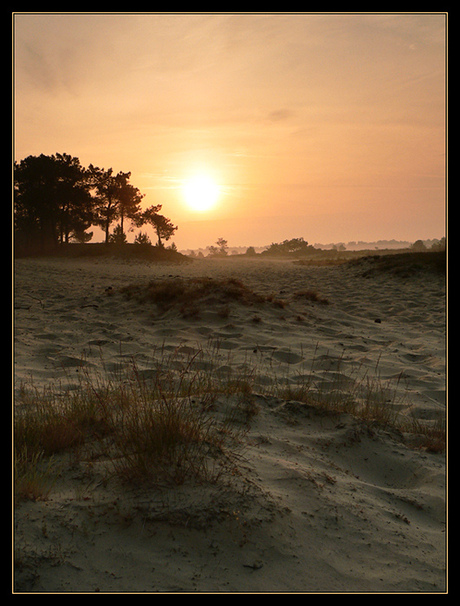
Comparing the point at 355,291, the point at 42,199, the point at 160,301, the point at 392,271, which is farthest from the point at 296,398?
the point at 42,199

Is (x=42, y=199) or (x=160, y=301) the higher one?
(x=42, y=199)

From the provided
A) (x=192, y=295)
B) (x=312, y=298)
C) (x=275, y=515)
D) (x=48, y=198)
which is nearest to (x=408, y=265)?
(x=312, y=298)

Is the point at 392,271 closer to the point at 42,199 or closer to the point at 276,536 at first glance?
the point at 276,536

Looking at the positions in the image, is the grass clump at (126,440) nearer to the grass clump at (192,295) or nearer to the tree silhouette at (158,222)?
the grass clump at (192,295)

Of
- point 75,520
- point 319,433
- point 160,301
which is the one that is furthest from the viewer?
point 160,301

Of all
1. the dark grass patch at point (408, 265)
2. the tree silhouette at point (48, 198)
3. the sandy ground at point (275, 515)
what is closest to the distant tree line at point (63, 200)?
the tree silhouette at point (48, 198)

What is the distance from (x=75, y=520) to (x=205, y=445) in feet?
2.84

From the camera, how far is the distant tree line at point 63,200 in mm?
35438

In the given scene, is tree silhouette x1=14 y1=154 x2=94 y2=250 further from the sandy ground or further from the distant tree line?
the sandy ground

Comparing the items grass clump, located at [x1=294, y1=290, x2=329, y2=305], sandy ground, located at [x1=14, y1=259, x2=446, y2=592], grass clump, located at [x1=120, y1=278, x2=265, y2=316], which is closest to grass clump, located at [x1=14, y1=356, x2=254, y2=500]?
sandy ground, located at [x1=14, y1=259, x2=446, y2=592]

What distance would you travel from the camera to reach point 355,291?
42.2 ft

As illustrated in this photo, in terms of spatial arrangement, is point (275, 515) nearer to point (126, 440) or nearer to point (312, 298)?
point (126, 440)

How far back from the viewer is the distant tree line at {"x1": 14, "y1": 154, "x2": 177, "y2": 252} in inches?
1395

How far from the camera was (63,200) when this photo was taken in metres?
36.7
